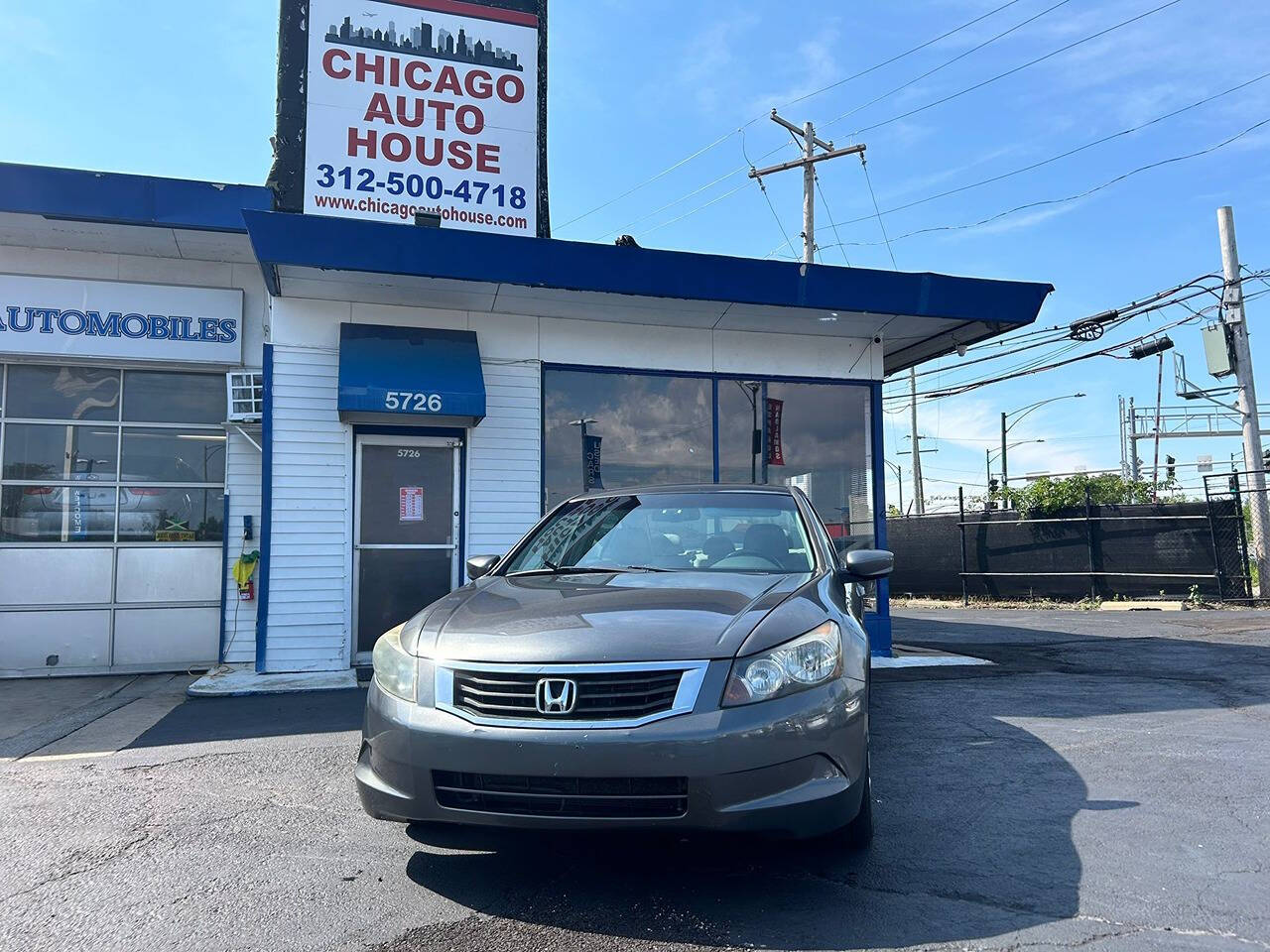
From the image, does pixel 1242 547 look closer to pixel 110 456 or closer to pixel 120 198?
pixel 110 456

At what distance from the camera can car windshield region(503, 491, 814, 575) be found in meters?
4.57

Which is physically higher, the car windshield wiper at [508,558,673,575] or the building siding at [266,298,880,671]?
the building siding at [266,298,880,671]

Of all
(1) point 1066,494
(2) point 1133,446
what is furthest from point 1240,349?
(2) point 1133,446

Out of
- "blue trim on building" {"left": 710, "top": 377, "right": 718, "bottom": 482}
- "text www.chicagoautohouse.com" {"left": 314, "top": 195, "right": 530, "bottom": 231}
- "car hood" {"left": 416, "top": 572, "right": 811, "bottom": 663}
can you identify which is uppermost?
"text www.chicagoautohouse.com" {"left": 314, "top": 195, "right": 530, "bottom": 231}

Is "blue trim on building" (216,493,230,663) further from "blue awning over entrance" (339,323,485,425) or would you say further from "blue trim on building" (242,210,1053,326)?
"blue trim on building" (242,210,1053,326)

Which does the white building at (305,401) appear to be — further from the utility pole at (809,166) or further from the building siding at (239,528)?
the utility pole at (809,166)

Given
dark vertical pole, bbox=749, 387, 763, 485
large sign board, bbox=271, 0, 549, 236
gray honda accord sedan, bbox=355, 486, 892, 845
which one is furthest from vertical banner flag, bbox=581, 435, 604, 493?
gray honda accord sedan, bbox=355, 486, 892, 845

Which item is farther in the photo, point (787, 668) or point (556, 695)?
point (787, 668)

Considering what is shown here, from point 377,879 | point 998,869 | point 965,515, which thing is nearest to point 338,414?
point 377,879

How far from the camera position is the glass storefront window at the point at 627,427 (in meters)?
9.55

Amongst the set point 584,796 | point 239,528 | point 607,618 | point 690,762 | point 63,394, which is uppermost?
point 63,394

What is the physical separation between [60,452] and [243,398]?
6.66 feet

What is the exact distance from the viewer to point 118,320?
9148mm

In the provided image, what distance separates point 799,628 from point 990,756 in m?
2.71
